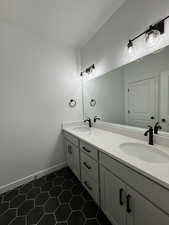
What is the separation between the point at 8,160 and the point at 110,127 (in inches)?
65.1

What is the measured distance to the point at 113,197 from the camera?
1027 mm

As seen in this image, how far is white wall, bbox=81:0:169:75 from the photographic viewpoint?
1112 mm

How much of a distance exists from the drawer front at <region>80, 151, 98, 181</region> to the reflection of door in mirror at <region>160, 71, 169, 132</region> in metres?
0.83

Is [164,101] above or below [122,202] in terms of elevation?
above

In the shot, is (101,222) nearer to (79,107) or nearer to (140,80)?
(140,80)

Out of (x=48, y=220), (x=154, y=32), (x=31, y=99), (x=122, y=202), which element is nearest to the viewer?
(x=122, y=202)

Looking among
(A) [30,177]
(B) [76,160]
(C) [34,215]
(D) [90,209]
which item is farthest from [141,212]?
(A) [30,177]

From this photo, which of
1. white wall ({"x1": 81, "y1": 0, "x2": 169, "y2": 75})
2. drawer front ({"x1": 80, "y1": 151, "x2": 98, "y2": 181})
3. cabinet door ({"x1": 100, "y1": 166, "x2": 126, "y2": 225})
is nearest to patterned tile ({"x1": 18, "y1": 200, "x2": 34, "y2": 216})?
drawer front ({"x1": 80, "y1": 151, "x2": 98, "y2": 181})

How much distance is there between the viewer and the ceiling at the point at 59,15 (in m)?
1.37

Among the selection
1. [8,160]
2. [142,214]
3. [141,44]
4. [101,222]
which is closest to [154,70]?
[141,44]

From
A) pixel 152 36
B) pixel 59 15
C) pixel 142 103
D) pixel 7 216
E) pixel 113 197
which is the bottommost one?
pixel 7 216

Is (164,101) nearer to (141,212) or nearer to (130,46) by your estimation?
(130,46)

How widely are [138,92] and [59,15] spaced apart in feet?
4.89

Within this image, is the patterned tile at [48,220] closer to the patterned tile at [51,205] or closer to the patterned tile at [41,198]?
the patterned tile at [51,205]
